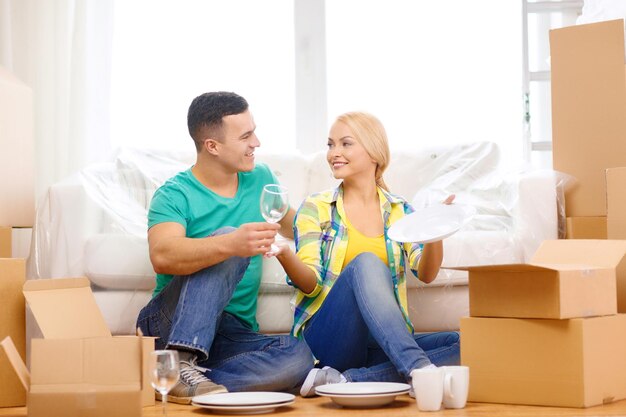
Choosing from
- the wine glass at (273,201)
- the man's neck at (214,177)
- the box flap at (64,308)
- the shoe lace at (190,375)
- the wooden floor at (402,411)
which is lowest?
the wooden floor at (402,411)

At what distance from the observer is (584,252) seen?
7.38 feet

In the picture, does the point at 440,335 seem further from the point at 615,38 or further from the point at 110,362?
the point at 615,38

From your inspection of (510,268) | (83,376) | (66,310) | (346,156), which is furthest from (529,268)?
(66,310)

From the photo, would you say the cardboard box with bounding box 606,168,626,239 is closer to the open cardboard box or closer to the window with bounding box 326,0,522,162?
the open cardboard box

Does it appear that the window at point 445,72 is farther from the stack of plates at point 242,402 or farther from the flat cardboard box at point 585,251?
the stack of plates at point 242,402

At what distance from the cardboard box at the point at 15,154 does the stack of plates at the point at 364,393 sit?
1092 millimetres

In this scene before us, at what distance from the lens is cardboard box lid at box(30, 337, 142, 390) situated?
1.89m

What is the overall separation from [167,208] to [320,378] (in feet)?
1.93

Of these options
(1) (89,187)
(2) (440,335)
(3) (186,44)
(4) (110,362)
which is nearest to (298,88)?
(3) (186,44)

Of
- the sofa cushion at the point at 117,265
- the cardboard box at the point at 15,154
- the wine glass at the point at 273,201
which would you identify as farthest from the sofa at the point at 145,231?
the wine glass at the point at 273,201

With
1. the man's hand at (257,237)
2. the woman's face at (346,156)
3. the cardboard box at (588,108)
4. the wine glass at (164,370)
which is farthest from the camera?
the cardboard box at (588,108)

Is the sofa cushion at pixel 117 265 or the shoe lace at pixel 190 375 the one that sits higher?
the sofa cushion at pixel 117 265

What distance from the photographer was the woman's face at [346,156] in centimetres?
252

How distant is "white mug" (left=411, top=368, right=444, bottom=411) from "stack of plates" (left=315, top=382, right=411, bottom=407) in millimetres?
61
